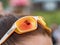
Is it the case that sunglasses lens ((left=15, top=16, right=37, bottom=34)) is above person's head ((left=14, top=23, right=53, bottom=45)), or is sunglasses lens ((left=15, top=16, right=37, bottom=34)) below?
above

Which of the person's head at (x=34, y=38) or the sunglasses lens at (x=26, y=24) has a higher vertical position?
the sunglasses lens at (x=26, y=24)

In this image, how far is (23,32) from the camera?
6.91 feet

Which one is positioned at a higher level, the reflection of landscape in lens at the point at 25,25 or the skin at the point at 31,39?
the reflection of landscape in lens at the point at 25,25

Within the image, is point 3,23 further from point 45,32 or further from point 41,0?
point 41,0

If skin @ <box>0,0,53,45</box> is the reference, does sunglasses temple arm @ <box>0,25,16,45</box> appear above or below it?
above

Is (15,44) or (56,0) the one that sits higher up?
(15,44)

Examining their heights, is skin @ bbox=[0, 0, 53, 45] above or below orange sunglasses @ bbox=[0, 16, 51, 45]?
below

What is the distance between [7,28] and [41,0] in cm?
2208

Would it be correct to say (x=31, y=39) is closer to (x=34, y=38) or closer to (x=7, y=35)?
(x=34, y=38)

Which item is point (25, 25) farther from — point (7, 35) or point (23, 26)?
point (7, 35)

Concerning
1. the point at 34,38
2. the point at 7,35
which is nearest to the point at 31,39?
the point at 34,38

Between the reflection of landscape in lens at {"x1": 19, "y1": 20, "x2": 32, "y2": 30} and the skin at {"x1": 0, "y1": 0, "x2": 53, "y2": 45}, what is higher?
the reflection of landscape in lens at {"x1": 19, "y1": 20, "x2": 32, "y2": 30}

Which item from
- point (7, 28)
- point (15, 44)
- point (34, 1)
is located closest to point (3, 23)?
point (7, 28)

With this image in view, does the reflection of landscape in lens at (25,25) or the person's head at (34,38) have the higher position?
the reflection of landscape in lens at (25,25)
